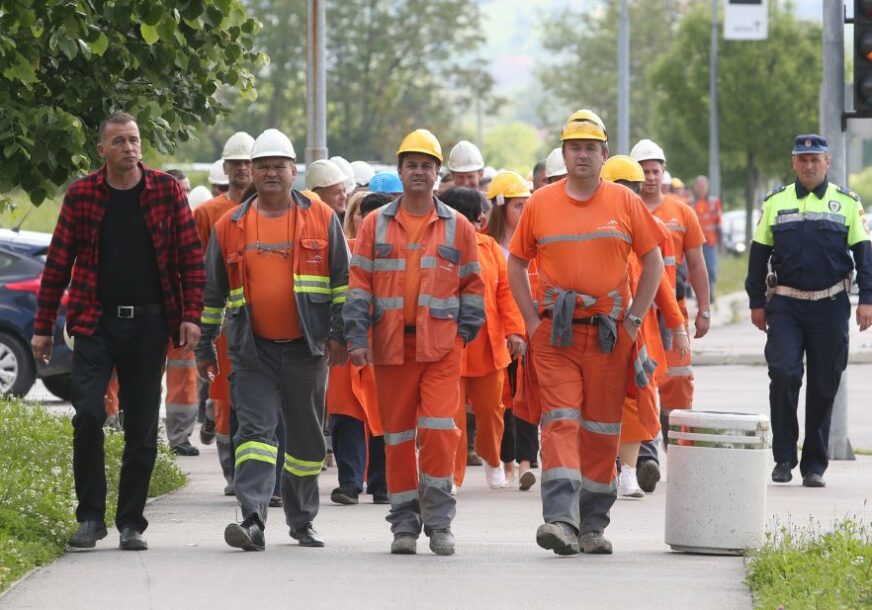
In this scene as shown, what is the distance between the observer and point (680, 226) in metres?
12.9

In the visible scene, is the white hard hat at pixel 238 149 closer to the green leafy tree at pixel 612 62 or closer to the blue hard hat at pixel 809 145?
the blue hard hat at pixel 809 145

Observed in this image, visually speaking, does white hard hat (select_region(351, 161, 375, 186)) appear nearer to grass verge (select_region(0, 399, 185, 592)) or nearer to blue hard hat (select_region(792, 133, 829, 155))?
grass verge (select_region(0, 399, 185, 592))

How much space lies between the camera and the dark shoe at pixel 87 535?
937 centimetres

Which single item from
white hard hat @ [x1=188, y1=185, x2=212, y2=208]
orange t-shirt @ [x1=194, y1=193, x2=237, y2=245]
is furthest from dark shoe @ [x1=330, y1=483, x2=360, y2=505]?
white hard hat @ [x1=188, y1=185, x2=212, y2=208]

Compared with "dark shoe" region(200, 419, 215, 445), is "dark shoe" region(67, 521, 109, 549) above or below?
above

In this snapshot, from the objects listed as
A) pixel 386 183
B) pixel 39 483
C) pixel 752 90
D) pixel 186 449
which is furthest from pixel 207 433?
pixel 752 90

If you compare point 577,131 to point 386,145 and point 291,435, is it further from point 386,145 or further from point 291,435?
point 386,145

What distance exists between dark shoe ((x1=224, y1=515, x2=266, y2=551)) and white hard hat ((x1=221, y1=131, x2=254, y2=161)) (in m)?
3.46

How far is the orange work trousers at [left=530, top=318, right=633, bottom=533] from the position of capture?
942 cm

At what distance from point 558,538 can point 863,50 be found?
226 inches

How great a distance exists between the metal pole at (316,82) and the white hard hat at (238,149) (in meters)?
3.55

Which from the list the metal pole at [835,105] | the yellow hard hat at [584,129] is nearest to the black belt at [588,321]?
the yellow hard hat at [584,129]

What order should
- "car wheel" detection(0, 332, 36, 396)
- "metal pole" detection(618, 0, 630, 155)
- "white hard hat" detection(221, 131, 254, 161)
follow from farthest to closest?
"metal pole" detection(618, 0, 630, 155) → "car wheel" detection(0, 332, 36, 396) → "white hard hat" detection(221, 131, 254, 161)

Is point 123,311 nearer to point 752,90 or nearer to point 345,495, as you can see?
point 345,495
